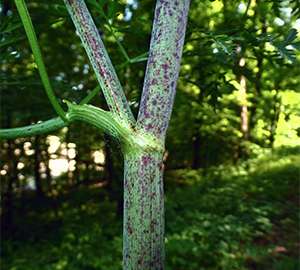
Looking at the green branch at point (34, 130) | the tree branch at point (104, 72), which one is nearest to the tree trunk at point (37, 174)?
the green branch at point (34, 130)

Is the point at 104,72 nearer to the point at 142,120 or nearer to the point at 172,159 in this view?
the point at 142,120

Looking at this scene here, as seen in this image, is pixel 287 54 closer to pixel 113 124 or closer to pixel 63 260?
pixel 113 124

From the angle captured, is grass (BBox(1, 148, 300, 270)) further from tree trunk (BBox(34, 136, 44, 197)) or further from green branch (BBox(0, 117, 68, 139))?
green branch (BBox(0, 117, 68, 139))

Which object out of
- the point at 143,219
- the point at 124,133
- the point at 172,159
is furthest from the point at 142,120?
the point at 172,159

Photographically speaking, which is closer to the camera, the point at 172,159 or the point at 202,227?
the point at 202,227

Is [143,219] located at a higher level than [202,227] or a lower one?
higher

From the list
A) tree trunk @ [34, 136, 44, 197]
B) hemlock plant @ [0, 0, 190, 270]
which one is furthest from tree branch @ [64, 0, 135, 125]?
tree trunk @ [34, 136, 44, 197]
